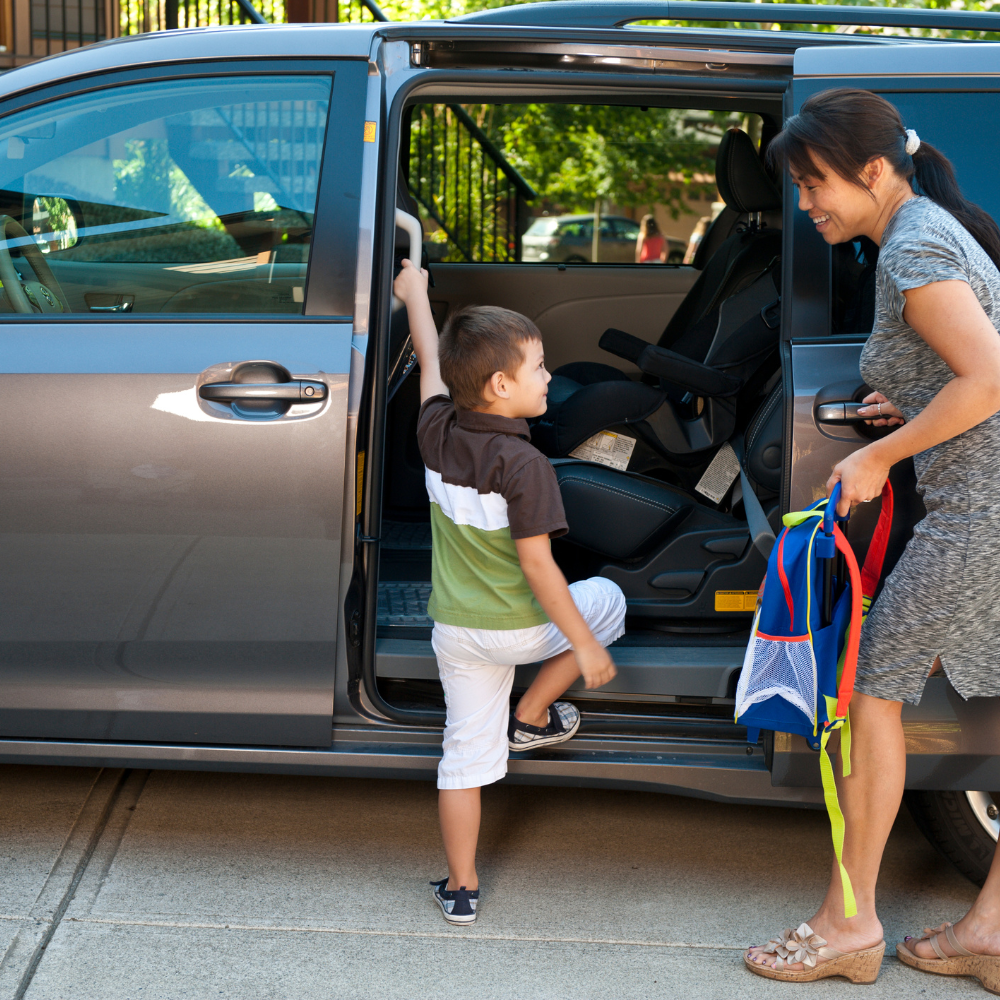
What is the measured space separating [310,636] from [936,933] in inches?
55.4

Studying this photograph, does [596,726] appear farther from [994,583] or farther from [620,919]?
[994,583]

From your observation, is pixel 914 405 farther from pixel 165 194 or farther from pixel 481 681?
pixel 165 194

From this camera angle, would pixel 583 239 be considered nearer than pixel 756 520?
No

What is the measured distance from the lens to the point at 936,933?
2213mm

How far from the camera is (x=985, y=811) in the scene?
2318 millimetres

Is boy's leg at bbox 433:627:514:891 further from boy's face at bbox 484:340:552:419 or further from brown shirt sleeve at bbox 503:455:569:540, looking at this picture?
boy's face at bbox 484:340:552:419

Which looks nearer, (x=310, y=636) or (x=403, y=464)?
(x=310, y=636)

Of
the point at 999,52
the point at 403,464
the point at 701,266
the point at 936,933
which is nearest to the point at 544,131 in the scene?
the point at 701,266

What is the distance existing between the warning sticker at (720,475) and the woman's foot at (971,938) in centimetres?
116

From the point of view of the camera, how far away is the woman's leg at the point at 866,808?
2051mm

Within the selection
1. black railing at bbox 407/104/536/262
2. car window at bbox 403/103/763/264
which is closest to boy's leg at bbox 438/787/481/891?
car window at bbox 403/103/763/264

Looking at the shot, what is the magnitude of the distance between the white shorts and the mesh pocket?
35 cm

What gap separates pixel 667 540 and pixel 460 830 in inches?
35.0

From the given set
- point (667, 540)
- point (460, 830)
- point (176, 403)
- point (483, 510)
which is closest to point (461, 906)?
point (460, 830)
